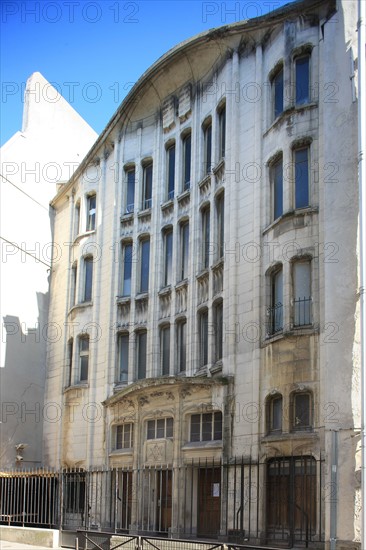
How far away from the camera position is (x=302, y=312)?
2519 cm

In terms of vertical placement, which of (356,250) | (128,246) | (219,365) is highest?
(128,246)

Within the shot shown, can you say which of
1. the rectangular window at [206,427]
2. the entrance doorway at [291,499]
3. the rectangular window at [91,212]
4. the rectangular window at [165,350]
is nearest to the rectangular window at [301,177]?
the rectangular window at [206,427]

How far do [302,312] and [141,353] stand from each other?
1057cm

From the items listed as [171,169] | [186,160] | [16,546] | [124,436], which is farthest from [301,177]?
[16,546]

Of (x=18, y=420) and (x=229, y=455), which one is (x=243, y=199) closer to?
(x=229, y=455)

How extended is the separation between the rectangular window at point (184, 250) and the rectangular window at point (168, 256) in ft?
3.17

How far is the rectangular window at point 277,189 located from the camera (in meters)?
27.3

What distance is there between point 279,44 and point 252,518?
1505 centimetres

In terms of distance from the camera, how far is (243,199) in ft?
94.2

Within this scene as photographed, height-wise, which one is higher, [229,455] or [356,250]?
[356,250]

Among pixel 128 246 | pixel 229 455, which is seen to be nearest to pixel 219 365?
pixel 229 455

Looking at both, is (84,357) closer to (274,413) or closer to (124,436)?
(124,436)

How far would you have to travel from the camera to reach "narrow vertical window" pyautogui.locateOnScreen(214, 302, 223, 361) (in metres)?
29.1

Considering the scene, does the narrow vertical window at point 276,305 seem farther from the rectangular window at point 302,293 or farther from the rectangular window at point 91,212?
the rectangular window at point 91,212
